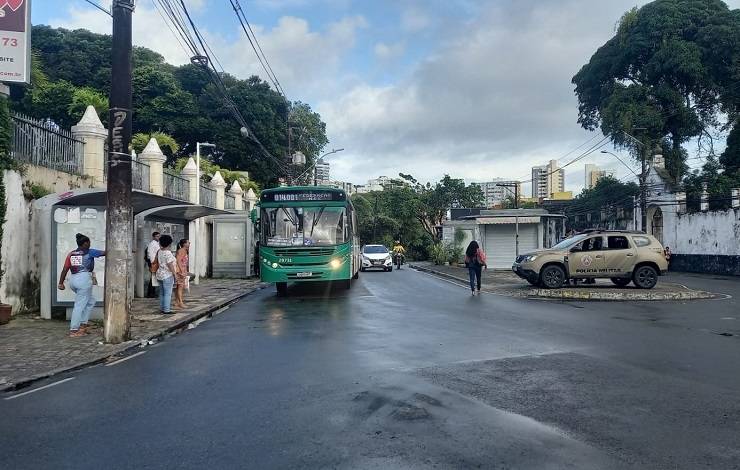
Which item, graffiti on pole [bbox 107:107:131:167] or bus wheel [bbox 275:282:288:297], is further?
bus wheel [bbox 275:282:288:297]

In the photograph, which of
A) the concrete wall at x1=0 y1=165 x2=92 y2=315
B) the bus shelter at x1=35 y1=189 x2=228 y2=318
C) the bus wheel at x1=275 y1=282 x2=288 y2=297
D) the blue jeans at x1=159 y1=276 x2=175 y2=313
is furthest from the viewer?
the bus wheel at x1=275 y1=282 x2=288 y2=297

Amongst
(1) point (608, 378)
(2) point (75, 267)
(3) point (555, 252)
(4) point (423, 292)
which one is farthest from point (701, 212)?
(2) point (75, 267)

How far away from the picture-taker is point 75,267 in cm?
1006

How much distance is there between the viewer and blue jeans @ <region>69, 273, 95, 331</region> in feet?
33.1

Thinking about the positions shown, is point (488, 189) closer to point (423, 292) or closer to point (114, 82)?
point (423, 292)

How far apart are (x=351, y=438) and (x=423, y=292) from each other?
558 inches

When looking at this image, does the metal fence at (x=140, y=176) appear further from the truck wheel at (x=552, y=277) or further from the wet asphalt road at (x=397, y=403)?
the truck wheel at (x=552, y=277)

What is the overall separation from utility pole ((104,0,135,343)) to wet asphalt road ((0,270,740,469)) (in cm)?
107

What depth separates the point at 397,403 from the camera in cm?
573

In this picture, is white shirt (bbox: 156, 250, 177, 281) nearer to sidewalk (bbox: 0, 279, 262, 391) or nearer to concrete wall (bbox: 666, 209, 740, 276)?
sidewalk (bbox: 0, 279, 262, 391)

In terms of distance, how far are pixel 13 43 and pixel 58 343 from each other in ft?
18.6

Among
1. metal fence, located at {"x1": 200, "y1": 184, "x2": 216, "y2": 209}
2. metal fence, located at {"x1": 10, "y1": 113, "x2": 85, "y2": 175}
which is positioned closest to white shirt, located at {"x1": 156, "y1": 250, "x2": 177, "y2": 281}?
Answer: metal fence, located at {"x1": 10, "y1": 113, "x2": 85, "y2": 175}

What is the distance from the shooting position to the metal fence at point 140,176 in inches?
743

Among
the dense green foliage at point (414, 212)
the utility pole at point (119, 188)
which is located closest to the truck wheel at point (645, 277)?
the utility pole at point (119, 188)
